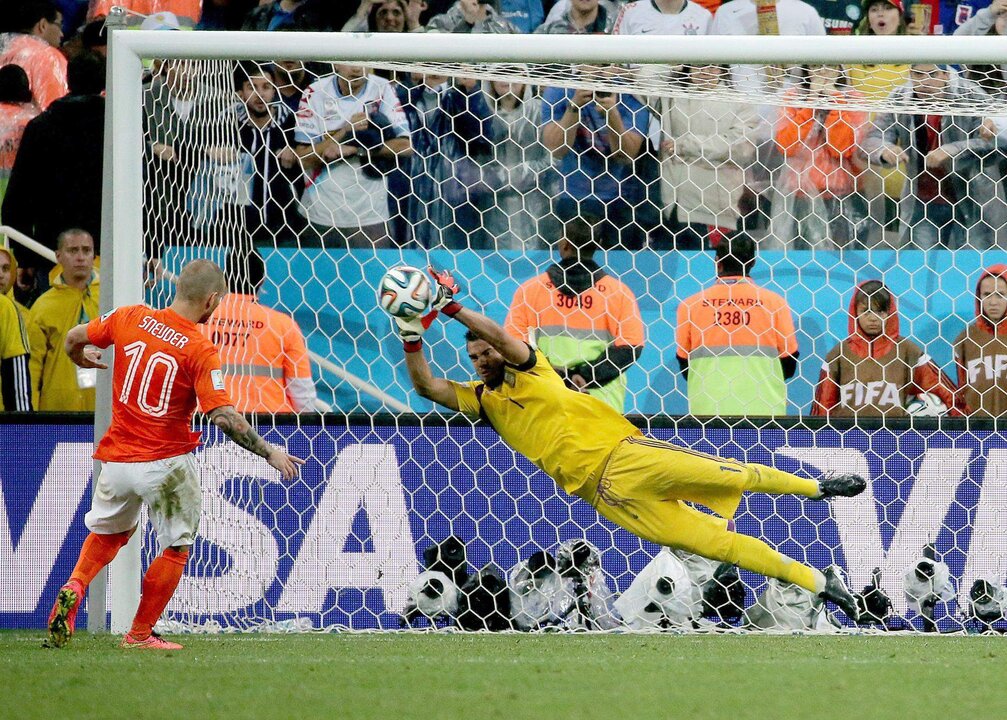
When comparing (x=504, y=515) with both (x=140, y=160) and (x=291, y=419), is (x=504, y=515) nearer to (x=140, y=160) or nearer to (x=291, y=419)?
(x=291, y=419)

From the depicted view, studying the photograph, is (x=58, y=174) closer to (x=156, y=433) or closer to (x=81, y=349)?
(x=81, y=349)

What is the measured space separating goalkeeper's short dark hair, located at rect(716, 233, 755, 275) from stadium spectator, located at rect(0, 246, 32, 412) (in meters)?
3.99

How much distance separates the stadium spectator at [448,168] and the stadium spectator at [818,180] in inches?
69.8

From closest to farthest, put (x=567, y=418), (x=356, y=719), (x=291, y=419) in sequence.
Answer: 1. (x=356, y=719)
2. (x=567, y=418)
3. (x=291, y=419)

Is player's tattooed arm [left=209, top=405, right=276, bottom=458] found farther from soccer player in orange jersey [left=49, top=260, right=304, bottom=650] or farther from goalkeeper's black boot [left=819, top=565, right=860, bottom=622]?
goalkeeper's black boot [left=819, top=565, right=860, bottom=622]

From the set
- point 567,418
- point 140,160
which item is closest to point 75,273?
point 140,160

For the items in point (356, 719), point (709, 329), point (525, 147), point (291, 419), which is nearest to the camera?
point (356, 719)

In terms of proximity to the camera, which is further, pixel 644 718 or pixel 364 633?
pixel 364 633

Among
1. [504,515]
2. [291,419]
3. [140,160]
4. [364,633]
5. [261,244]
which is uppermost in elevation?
[140,160]

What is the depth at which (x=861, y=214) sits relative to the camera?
8.11 metres

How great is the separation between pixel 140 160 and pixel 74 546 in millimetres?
1915

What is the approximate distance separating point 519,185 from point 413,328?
2.47 metres

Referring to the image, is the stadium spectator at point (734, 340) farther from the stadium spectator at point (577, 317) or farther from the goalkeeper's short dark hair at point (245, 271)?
the goalkeeper's short dark hair at point (245, 271)

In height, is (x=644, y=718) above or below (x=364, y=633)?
above
